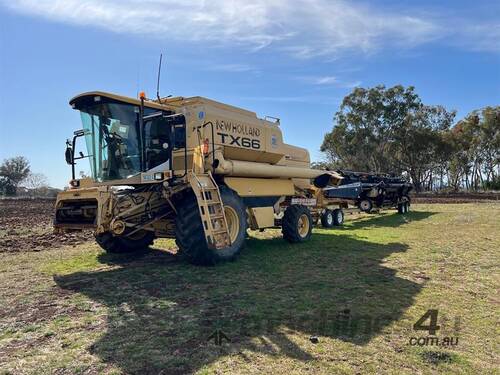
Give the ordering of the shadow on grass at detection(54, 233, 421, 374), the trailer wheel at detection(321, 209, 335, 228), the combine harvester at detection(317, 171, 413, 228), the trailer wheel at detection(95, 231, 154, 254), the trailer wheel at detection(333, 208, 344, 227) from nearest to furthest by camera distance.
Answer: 1. the shadow on grass at detection(54, 233, 421, 374)
2. the trailer wheel at detection(95, 231, 154, 254)
3. the trailer wheel at detection(321, 209, 335, 228)
4. the combine harvester at detection(317, 171, 413, 228)
5. the trailer wheel at detection(333, 208, 344, 227)

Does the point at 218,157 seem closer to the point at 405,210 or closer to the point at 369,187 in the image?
the point at 369,187

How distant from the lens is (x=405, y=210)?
2150 centimetres

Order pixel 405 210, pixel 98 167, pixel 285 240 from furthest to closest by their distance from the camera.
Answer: pixel 405 210, pixel 285 240, pixel 98 167

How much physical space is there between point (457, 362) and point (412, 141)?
4677 cm

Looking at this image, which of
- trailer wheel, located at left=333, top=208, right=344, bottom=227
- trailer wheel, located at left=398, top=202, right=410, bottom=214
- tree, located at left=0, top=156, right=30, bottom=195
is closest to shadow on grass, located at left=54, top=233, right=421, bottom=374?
trailer wheel, located at left=333, top=208, right=344, bottom=227

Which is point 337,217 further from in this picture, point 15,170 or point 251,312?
point 15,170

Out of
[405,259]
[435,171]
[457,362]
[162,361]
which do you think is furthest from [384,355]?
[435,171]

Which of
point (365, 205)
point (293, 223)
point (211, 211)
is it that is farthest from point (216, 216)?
point (365, 205)

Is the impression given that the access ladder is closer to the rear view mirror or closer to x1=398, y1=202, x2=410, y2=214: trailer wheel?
the rear view mirror

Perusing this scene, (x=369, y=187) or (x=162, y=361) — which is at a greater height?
(x=369, y=187)

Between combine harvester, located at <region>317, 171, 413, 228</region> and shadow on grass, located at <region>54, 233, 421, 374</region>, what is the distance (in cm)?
620

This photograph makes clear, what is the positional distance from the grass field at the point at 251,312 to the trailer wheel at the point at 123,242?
245 mm

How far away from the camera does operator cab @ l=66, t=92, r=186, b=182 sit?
25.8 ft

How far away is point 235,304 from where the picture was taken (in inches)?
214
